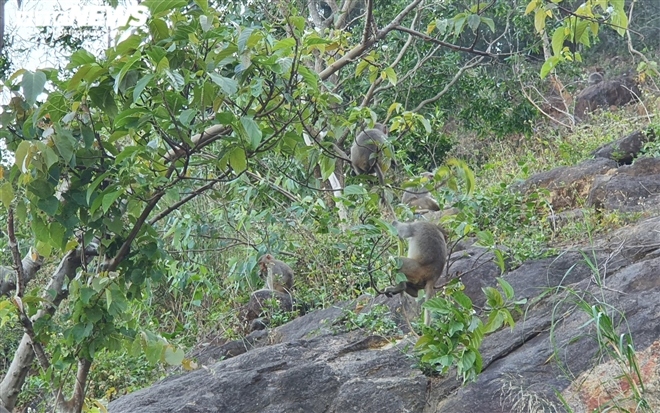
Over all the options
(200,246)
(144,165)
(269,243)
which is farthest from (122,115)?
(200,246)

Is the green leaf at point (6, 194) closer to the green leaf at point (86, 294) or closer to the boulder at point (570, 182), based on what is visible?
the green leaf at point (86, 294)

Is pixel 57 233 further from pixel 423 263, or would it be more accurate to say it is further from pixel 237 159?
pixel 423 263

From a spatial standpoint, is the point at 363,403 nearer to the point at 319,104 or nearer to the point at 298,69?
the point at 319,104

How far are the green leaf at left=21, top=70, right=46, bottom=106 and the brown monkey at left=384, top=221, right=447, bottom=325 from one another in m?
4.36

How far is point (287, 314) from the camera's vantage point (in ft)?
32.9

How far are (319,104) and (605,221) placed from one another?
5941 mm

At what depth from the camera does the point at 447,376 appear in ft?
20.3

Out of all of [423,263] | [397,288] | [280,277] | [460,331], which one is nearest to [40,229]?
[460,331]

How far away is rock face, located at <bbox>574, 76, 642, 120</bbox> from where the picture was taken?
64.0 feet

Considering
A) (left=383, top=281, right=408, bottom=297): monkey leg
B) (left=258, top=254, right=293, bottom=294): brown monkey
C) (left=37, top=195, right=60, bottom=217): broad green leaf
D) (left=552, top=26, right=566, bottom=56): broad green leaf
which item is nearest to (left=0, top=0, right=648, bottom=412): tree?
(left=37, top=195, right=60, bottom=217): broad green leaf

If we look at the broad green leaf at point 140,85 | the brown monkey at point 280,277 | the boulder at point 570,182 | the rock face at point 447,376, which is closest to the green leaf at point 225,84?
the broad green leaf at point 140,85

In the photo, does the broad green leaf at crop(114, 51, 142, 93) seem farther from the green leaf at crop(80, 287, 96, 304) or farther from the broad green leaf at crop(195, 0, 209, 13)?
the green leaf at crop(80, 287, 96, 304)

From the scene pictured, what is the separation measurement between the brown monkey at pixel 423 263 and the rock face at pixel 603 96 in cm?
1288

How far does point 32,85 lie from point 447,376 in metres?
4.21
